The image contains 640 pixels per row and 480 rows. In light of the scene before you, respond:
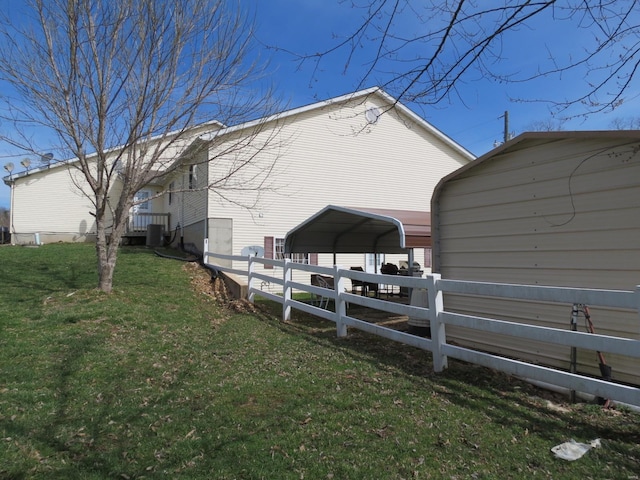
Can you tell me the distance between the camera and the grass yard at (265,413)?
3.26 metres

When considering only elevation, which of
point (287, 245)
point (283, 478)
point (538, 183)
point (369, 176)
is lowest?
point (283, 478)

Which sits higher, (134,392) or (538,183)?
(538,183)

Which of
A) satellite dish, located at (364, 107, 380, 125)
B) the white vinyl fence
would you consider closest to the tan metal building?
A: the white vinyl fence

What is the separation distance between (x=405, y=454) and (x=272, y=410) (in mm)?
1425

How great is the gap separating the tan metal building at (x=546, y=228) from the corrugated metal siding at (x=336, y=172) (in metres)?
9.91

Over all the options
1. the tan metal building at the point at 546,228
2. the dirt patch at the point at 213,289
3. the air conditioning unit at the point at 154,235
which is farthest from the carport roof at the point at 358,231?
the air conditioning unit at the point at 154,235

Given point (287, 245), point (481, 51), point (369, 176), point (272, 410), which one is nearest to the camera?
point (481, 51)

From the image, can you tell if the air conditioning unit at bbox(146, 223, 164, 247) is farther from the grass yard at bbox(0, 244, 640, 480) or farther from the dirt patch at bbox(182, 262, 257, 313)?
the grass yard at bbox(0, 244, 640, 480)

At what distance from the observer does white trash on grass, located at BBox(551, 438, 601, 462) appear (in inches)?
132

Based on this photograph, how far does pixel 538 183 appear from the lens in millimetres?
6211

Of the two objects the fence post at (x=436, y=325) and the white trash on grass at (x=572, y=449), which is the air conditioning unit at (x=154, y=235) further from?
the white trash on grass at (x=572, y=449)

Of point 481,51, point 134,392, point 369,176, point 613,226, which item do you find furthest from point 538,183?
point 369,176

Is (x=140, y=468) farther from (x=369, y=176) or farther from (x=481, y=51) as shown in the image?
(x=369, y=176)

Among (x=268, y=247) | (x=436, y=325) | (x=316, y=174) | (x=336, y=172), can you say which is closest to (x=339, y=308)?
(x=436, y=325)
